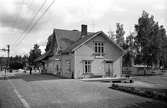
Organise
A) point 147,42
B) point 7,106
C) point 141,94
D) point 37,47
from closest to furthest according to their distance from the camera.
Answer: point 7,106
point 141,94
point 147,42
point 37,47

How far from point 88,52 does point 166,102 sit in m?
17.6

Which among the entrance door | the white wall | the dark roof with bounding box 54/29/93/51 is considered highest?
the dark roof with bounding box 54/29/93/51

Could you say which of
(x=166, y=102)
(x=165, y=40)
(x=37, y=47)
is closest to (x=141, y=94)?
(x=166, y=102)

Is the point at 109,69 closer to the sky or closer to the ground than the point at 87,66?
closer to the ground

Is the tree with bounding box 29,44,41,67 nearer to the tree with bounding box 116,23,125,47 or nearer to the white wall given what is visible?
the tree with bounding box 116,23,125,47

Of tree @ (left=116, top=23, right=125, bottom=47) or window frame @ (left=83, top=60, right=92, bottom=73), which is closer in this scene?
window frame @ (left=83, top=60, right=92, bottom=73)

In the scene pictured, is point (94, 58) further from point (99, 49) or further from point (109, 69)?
point (109, 69)

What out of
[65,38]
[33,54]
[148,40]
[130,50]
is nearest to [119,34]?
[130,50]

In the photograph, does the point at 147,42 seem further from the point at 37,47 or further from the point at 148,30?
the point at 37,47

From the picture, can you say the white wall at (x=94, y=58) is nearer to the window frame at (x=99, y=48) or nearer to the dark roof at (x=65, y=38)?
the window frame at (x=99, y=48)

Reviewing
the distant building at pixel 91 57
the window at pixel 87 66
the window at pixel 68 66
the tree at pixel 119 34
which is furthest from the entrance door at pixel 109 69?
the tree at pixel 119 34

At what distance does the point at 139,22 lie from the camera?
4266 centimetres

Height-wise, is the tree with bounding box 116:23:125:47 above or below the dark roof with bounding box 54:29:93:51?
above

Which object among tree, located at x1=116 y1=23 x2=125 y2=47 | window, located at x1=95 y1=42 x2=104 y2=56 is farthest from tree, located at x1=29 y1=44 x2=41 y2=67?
window, located at x1=95 y1=42 x2=104 y2=56
